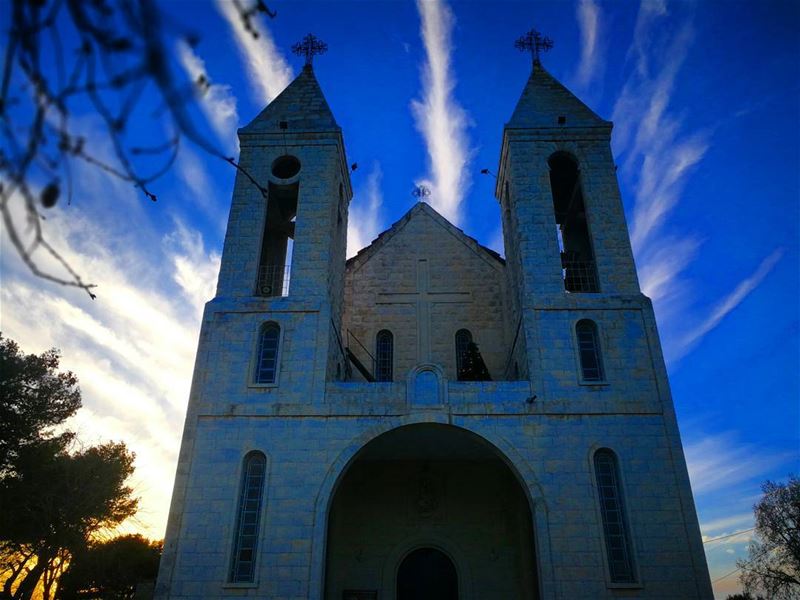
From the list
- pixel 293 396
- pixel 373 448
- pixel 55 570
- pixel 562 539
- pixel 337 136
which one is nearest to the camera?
pixel 562 539

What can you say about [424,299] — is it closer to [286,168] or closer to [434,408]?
[286,168]

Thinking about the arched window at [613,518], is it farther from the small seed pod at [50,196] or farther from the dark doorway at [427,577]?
the small seed pod at [50,196]

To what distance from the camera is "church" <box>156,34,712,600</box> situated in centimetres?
1171

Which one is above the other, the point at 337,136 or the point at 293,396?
the point at 337,136

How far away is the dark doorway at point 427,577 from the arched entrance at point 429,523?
24 mm

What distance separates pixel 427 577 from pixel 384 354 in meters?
6.30

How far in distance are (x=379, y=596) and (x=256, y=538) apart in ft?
13.6

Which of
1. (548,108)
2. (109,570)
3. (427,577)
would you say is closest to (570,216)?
(548,108)

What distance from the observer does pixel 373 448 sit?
14211 mm

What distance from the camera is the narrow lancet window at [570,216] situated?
16.1 m

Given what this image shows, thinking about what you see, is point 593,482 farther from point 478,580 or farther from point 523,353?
point 478,580

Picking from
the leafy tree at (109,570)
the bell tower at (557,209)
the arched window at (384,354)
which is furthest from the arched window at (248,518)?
the leafy tree at (109,570)

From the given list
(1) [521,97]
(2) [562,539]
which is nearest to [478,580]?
(2) [562,539]

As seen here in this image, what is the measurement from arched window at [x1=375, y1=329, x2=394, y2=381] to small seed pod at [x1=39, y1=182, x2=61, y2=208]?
15.7 metres
